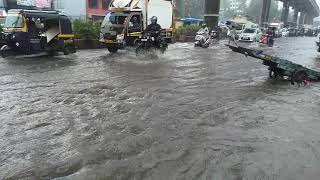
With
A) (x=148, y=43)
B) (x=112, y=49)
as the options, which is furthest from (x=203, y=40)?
(x=148, y=43)

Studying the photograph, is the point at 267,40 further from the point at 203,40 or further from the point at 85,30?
the point at 85,30

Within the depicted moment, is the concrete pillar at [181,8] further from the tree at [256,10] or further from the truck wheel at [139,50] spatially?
the truck wheel at [139,50]

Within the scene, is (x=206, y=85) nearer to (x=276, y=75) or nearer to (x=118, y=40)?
(x=276, y=75)

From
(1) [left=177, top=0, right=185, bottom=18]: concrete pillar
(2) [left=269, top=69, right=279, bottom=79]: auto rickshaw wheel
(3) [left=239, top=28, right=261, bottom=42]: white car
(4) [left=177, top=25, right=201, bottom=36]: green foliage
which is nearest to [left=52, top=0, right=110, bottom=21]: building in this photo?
(4) [left=177, top=25, right=201, bottom=36]: green foliage

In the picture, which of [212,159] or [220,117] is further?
[220,117]

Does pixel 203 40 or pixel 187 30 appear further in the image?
pixel 187 30

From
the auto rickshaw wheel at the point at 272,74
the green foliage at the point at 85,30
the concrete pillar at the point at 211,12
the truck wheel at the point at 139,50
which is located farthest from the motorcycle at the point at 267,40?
the auto rickshaw wheel at the point at 272,74

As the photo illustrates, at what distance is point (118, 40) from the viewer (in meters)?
18.1

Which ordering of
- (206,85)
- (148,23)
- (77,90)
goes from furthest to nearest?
(148,23)
(206,85)
(77,90)

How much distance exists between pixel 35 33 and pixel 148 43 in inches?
198

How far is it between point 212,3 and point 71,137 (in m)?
29.9

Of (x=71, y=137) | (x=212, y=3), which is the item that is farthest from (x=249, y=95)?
(x=212, y=3)

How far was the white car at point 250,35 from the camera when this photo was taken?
3538cm

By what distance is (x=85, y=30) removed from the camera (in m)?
21.3
